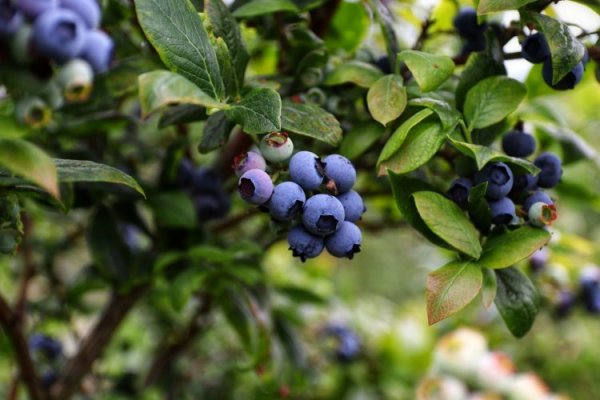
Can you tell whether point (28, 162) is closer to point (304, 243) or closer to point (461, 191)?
point (304, 243)

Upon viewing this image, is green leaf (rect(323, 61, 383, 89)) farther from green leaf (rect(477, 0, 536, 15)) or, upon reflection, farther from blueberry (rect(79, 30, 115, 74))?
blueberry (rect(79, 30, 115, 74))

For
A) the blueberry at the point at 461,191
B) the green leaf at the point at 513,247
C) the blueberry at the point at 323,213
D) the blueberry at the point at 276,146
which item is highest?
the blueberry at the point at 276,146

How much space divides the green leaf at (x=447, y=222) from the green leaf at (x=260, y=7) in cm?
25

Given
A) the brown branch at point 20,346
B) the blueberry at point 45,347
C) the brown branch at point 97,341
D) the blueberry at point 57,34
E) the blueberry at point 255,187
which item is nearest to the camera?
the blueberry at point 57,34

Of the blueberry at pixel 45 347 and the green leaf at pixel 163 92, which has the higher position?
the green leaf at pixel 163 92

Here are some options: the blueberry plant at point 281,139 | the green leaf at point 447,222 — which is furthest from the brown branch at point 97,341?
the green leaf at point 447,222

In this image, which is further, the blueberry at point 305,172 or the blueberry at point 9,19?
the blueberry at point 305,172

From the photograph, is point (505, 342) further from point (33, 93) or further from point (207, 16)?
point (33, 93)

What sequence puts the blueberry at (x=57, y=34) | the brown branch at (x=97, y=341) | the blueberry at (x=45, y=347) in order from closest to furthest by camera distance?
the blueberry at (x=57, y=34) < the brown branch at (x=97, y=341) < the blueberry at (x=45, y=347)

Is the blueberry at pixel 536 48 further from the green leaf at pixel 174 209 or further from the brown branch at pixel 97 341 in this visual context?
the brown branch at pixel 97 341

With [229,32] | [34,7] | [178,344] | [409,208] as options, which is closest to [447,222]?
[409,208]

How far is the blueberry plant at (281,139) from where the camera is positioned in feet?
1.53

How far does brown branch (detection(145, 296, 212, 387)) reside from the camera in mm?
1188

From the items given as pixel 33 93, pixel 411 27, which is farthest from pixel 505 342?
pixel 33 93
